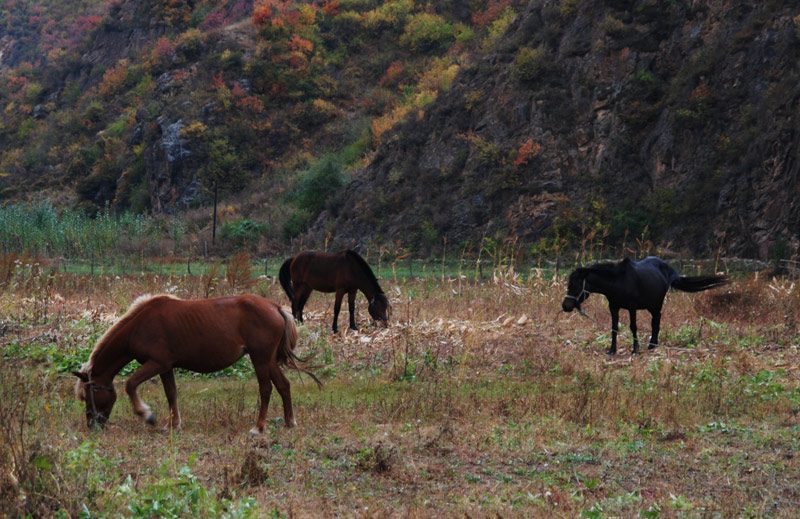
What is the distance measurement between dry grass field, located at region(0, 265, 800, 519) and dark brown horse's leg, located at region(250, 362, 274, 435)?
0.65ft

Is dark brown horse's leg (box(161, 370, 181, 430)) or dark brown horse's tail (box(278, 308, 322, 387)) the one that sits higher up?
dark brown horse's tail (box(278, 308, 322, 387))

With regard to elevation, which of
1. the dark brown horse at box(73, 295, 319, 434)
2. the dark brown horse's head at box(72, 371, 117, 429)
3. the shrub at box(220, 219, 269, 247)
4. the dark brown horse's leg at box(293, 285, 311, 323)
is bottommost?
the shrub at box(220, 219, 269, 247)

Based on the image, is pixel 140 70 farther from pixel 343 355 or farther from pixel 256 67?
pixel 343 355

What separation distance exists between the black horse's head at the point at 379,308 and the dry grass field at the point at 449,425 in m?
0.40

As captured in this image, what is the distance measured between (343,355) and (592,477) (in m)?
6.64

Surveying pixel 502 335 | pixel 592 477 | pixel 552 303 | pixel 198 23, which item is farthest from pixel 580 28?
pixel 198 23

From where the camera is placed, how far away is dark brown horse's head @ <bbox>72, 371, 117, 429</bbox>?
8.04m

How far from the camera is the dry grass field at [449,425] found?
5816 mm

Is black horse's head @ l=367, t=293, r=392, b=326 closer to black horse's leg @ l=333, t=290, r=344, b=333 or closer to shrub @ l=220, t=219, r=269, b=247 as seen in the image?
black horse's leg @ l=333, t=290, r=344, b=333

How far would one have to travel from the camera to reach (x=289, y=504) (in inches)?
236

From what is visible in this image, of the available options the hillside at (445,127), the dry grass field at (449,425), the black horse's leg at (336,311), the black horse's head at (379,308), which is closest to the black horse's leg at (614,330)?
the dry grass field at (449,425)

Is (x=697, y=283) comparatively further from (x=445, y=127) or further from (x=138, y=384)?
(x=445, y=127)

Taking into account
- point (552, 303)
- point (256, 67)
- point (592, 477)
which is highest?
point (256, 67)

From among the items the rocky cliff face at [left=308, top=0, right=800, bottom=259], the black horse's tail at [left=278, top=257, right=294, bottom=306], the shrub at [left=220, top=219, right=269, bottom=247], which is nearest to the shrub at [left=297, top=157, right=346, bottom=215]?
the rocky cliff face at [left=308, top=0, right=800, bottom=259]
